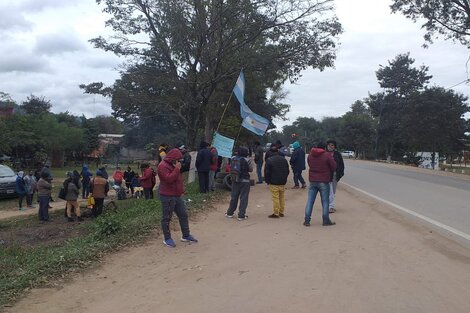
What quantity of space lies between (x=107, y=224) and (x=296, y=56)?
13.5m

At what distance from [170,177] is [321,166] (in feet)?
11.1

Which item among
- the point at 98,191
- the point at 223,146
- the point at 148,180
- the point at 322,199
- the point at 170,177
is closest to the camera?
the point at 170,177

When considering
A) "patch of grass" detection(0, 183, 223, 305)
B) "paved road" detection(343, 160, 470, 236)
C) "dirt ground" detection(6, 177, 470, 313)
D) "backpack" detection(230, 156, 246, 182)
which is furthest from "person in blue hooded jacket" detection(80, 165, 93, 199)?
"dirt ground" detection(6, 177, 470, 313)

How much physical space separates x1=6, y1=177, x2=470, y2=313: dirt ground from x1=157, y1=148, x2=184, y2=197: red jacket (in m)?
0.95

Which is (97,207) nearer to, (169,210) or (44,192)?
(44,192)

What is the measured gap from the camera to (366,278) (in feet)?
19.4

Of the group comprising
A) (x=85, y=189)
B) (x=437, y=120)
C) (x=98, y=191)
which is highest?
(x=437, y=120)

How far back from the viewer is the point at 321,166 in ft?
32.1

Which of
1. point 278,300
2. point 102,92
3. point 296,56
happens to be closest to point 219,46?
point 296,56

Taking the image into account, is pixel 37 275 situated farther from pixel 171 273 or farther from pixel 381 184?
pixel 381 184

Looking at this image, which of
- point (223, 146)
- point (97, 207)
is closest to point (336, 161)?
point (223, 146)

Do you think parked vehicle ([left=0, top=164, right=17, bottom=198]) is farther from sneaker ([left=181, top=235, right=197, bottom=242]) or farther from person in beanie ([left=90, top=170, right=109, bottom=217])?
sneaker ([left=181, top=235, right=197, bottom=242])

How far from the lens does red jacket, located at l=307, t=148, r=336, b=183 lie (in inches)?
384

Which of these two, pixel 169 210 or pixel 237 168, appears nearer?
pixel 169 210
